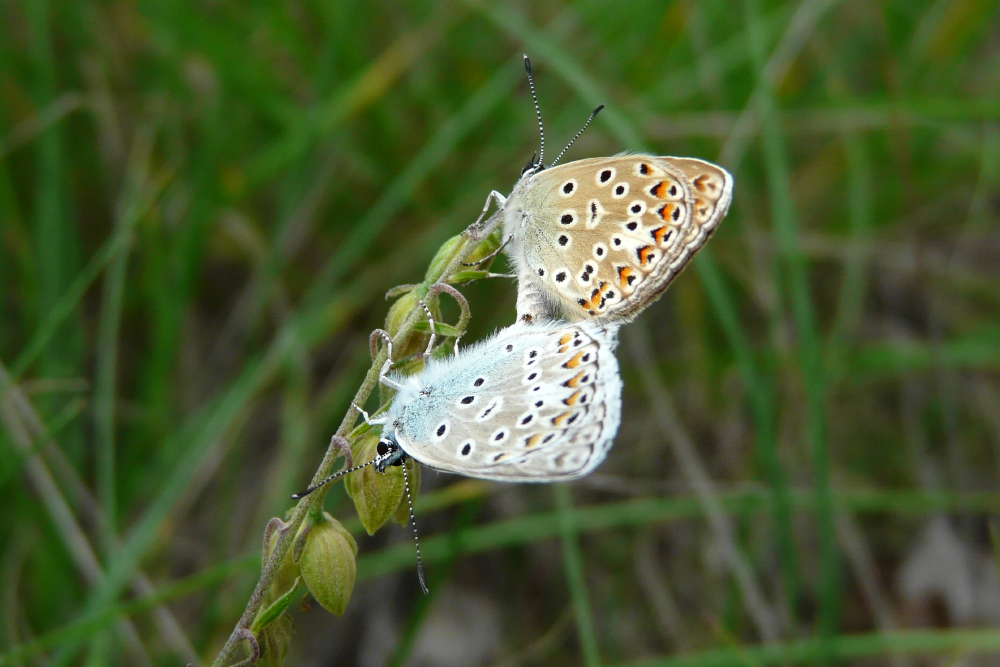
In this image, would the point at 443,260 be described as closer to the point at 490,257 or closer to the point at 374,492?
the point at 490,257

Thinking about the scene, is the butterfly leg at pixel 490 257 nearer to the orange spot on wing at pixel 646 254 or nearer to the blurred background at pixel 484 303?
the orange spot on wing at pixel 646 254

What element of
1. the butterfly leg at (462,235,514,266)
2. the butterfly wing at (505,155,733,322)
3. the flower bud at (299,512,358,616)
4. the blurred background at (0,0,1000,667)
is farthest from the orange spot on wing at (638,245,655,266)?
the blurred background at (0,0,1000,667)

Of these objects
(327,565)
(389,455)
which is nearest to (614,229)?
(389,455)

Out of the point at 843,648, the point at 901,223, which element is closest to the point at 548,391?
the point at 843,648

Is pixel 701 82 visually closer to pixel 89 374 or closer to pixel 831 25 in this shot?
pixel 831 25

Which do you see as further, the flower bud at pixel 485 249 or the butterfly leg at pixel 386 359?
the flower bud at pixel 485 249

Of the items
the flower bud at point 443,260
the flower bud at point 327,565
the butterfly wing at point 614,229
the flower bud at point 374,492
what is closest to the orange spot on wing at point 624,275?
the butterfly wing at point 614,229
